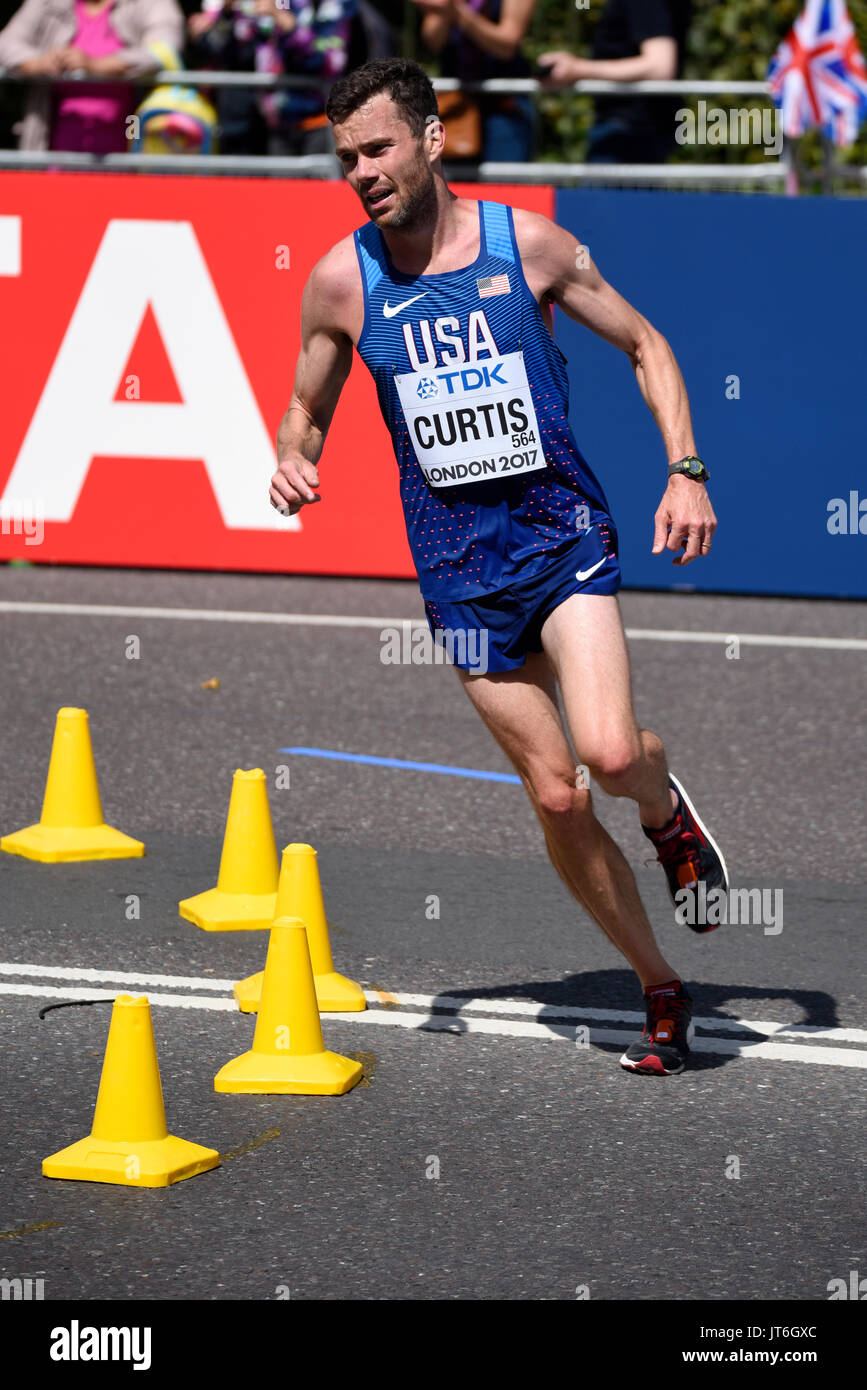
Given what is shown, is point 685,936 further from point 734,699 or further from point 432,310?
Answer: point 734,699

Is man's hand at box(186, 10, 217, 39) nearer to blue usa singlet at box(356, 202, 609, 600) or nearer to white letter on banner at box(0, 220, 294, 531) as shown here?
white letter on banner at box(0, 220, 294, 531)

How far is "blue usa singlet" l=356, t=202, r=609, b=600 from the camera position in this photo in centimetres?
527

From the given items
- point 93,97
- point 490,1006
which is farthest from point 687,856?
point 93,97

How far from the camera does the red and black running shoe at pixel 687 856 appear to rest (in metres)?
5.48

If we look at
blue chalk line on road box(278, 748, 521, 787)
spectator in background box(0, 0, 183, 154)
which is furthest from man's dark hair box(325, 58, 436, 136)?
spectator in background box(0, 0, 183, 154)

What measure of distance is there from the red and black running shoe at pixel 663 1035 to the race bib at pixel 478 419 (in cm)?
136

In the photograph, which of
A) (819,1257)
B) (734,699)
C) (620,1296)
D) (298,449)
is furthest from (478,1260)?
(734,699)

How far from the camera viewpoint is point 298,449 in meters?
5.45

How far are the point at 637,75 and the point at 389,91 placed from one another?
7589mm

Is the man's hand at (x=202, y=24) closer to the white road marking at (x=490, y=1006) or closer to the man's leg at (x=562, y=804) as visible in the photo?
the white road marking at (x=490, y=1006)

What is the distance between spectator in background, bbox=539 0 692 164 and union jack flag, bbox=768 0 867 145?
3.89 feet

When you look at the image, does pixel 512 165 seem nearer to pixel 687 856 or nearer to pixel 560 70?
pixel 560 70

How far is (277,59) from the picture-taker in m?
13.1

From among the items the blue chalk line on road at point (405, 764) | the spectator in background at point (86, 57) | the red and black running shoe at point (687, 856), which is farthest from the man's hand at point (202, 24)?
the red and black running shoe at point (687, 856)
